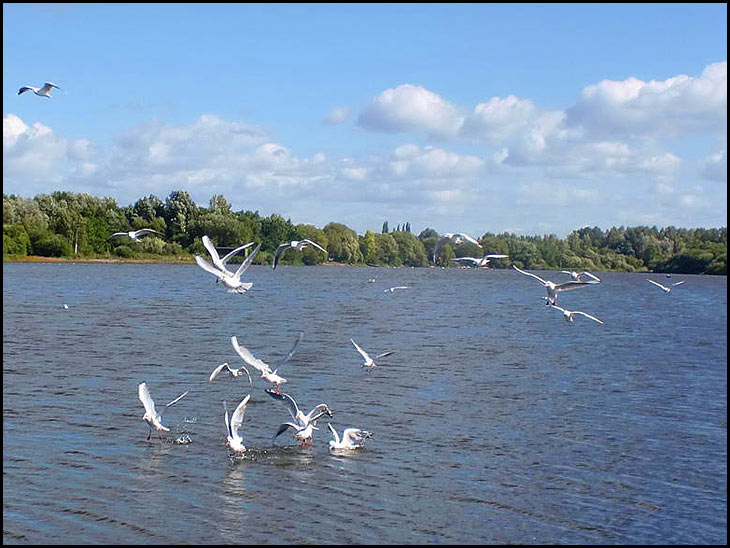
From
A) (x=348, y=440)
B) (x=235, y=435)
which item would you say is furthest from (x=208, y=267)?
(x=348, y=440)

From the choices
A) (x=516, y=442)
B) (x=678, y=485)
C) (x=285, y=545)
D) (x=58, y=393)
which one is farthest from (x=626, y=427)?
(x=58, y=393)

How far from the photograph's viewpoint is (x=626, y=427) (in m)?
21.5

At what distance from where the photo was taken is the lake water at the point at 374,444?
13820 millimetres

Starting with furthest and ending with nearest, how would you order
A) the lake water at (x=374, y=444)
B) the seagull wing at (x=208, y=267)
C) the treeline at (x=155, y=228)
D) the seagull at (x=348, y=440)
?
the treeline at (x=155, y=228)
the seagull at (x=348, y=440)
the seagull wing at (x=208, y=267)
the lake water at (x=374, y=444)

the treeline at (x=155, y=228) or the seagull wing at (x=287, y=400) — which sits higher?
the treeline at (x=155, y=228)

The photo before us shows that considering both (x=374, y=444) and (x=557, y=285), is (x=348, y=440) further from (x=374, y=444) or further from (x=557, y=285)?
(x=557, y=285)

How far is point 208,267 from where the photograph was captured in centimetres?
1639

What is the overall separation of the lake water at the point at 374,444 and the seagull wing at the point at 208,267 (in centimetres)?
333

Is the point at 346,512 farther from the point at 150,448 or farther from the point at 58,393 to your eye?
the point at 58,393

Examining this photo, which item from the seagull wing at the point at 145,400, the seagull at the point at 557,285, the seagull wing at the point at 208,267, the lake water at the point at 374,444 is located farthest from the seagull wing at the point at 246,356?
the seagull at the point at 557,285

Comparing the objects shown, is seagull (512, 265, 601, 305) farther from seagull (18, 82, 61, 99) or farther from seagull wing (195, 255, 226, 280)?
seagull (18, 82, 61, 99)

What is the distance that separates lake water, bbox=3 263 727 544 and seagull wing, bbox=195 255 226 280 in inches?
131

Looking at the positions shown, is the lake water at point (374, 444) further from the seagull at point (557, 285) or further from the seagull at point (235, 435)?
the seagull at point (557, 285)

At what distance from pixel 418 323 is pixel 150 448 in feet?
108
